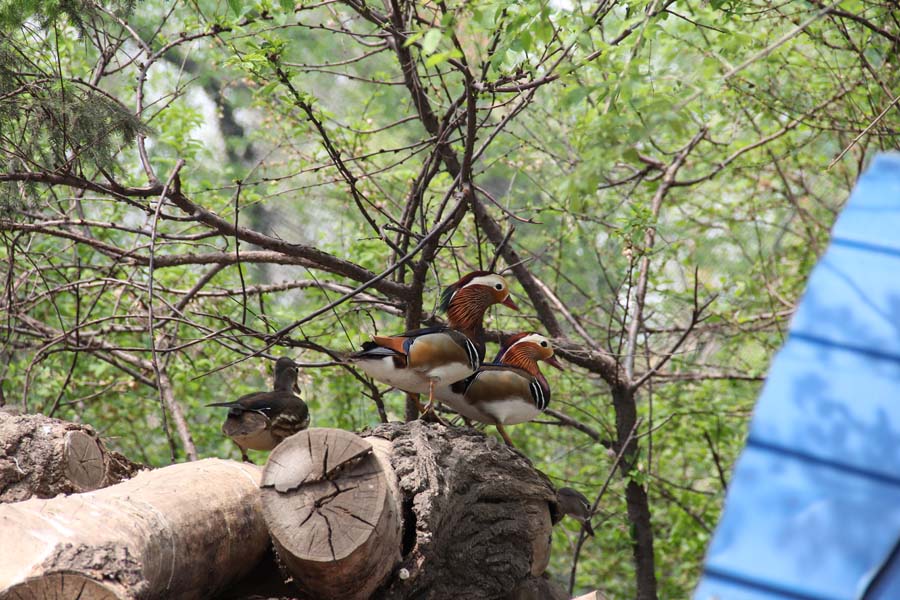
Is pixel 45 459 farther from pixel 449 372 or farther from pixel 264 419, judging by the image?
pixel 449 372

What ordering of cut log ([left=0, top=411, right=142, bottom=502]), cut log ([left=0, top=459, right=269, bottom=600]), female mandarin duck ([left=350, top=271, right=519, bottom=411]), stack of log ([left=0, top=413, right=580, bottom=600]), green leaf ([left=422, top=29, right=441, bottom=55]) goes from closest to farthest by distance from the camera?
cut log ([left=0, top=459, right=269, bottom=600])
stack of log ([left=0, top=413, right=580, bottom=600])
green leaf ([left=422, top=29, right=441, bottom=55])
cut log ([left=0, top=411, right=142, bottom=502])
female mandarin duck ([left=350, top=271, right=519, bottom=411])

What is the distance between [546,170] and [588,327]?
4.67ft

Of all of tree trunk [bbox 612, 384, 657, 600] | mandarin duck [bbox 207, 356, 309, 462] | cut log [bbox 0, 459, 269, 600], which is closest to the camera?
cut log [bbox 0, 459, 269, 600]

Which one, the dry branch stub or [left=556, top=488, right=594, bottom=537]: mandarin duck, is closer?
the dry branch stub

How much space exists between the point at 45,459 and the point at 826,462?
3042 mm

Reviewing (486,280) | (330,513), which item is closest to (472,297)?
(486,280)

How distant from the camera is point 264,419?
4.03 m

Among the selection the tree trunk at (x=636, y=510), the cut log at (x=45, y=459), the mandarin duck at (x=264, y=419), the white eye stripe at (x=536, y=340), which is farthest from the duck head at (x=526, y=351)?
the cut log at (x=45, y=459)

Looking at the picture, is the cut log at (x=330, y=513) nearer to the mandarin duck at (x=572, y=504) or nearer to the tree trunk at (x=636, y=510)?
the mandarin duck at (x=572, y=504)

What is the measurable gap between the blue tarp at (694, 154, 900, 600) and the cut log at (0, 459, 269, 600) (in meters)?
1.66

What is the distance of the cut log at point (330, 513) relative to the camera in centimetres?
296

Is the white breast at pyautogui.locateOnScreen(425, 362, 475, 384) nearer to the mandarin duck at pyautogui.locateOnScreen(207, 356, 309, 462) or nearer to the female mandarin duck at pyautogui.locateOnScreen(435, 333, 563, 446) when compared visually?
the female mandarin duck at pyautogui.locateOnScreen(435, 333, 563, 446)

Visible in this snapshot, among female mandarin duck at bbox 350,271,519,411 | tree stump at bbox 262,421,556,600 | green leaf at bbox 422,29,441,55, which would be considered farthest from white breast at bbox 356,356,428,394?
green leaf at bbox 422,29,441,55

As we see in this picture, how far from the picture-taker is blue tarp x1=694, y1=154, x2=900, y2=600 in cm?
165
